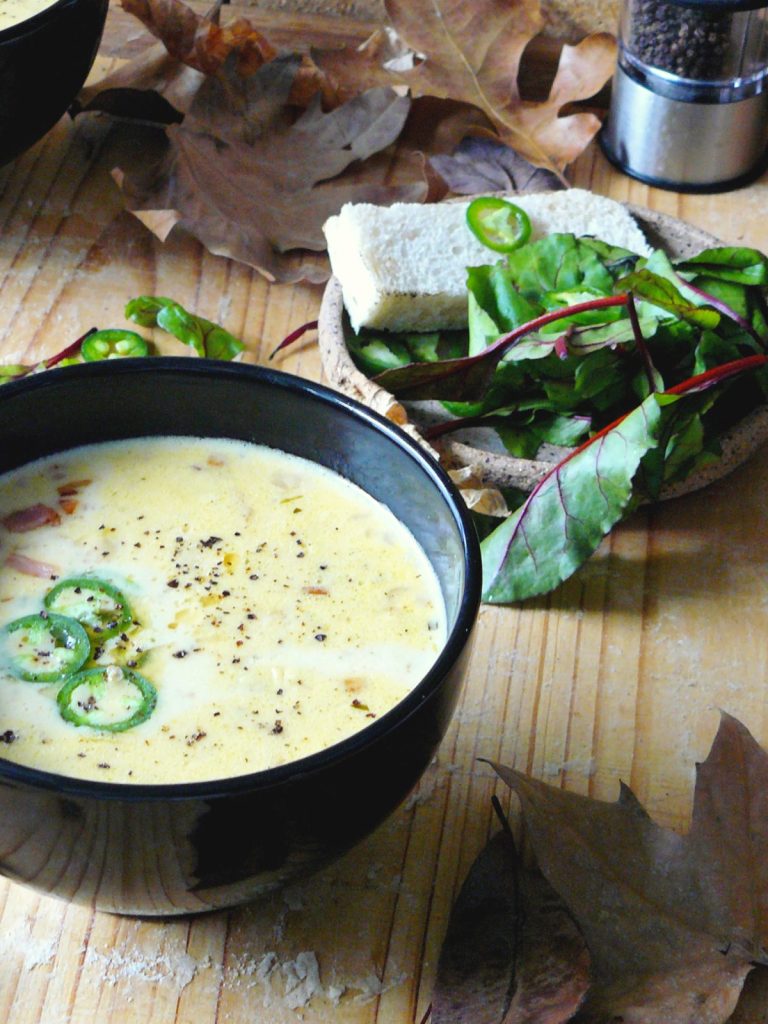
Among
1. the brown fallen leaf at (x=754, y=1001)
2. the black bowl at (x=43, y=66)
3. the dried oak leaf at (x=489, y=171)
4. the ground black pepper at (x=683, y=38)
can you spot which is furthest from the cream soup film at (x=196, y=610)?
the ground black pepper at (x=683, y=38)

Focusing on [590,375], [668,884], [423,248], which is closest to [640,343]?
[590,375]

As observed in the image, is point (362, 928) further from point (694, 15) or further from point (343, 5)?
point (343, 5)

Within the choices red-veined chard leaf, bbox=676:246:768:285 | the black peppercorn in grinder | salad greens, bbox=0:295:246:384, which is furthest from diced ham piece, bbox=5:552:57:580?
the black peppercorn in grinder

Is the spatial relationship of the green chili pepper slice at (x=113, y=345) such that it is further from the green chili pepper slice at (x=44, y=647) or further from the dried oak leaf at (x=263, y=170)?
the green chili pepper slice at (x=44, y=647)

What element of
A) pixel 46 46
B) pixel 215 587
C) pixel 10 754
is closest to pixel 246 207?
pixel 46 46

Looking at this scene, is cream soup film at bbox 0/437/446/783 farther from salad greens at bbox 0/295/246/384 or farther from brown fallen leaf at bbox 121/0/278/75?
brown fallen leaf at bbox 121/0/278/75
